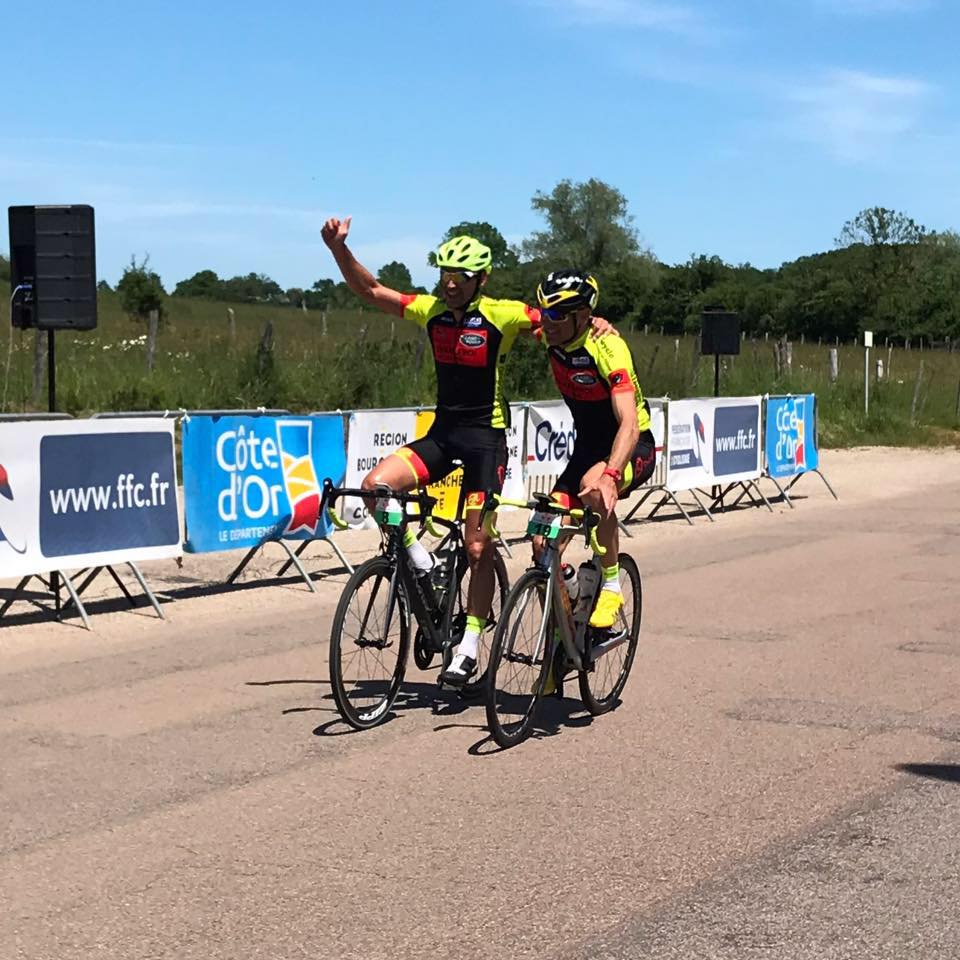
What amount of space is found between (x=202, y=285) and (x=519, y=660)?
105835 millimetres

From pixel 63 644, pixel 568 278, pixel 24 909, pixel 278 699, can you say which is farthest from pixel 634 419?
pixel 63 644

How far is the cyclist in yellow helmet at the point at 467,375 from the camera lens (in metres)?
7.29

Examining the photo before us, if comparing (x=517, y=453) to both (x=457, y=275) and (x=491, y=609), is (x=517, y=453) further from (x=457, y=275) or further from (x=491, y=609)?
(x=457, y=275)

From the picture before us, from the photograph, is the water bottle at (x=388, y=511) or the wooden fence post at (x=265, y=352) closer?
the water bottle at (x=388, y=511)

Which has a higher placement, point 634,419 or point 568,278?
point 568,278

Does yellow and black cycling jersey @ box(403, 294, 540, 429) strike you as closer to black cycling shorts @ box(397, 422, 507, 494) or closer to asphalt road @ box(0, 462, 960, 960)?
black cycling shorts @ box(397, 422, 507, 494)

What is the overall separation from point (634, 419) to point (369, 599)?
4.82ft

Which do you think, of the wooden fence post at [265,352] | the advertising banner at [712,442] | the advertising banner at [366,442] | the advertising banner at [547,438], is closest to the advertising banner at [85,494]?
the advertising banner at [366,442]

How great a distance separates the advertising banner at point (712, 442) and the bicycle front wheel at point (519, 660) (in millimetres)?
10062

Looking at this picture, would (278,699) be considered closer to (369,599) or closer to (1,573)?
(369,599)

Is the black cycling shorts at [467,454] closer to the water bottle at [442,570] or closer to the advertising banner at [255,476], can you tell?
the water bottle at [442,570]

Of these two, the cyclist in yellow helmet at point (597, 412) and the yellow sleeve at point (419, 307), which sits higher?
the yellow sleeve at point (419, 307)

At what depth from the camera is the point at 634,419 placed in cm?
699

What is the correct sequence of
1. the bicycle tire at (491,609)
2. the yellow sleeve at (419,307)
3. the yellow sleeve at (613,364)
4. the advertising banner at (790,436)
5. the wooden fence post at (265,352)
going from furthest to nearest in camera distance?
the wooden fence post at (265,352) < the advertising banner at (790,436) < the yellow sleeve at (419,307) < the bicycle tire at (491,609) < the yellow sleeve at (613,364)
